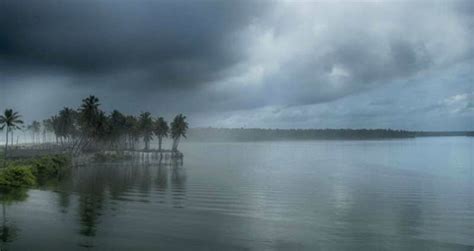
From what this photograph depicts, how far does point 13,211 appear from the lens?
44.4m

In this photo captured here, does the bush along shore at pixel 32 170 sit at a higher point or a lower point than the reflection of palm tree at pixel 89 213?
higher

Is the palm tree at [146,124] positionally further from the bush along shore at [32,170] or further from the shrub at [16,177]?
the shrub at [16,177]

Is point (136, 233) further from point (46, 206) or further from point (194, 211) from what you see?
point (46, 206)

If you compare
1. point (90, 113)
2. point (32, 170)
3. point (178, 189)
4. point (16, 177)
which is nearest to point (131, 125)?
point (90, 113)

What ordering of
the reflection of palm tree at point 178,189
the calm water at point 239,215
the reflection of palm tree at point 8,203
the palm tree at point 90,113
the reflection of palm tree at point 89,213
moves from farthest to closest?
the palm tree at point 90,113 < the reflection of palm tree at point 178,189 < the reflection of palm tree at point 89,213 < the calm water at point 239,215 < the reflection of palm tree at point 8,203

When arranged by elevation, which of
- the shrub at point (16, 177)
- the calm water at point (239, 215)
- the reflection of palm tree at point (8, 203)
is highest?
the shrub at point (16, 177)

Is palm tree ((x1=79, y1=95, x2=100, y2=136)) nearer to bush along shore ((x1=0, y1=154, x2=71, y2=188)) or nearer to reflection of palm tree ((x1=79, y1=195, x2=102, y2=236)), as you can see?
bush along shore ((x1=0, y1=154, x2=71, y2=188))

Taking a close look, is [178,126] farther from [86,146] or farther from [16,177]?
[16,177]

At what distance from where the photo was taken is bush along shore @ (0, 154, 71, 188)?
222ft

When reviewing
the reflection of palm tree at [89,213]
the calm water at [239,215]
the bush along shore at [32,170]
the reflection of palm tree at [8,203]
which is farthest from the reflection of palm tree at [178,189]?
the bush along shore at [32,170]

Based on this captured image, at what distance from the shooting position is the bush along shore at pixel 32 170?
67562 millimetres

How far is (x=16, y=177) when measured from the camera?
226 ft

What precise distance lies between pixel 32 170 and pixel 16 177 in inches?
Result: 448

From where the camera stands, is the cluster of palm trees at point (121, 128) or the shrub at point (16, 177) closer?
the shrub at point (16, 177)
